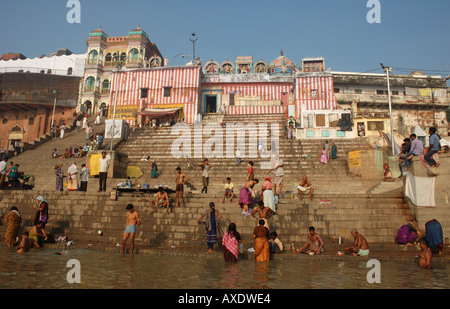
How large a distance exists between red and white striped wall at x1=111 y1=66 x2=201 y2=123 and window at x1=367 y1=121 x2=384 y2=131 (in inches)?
560

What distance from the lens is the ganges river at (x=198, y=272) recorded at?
193 inches

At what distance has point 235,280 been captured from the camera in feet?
17.3

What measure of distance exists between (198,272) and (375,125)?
66.9ft

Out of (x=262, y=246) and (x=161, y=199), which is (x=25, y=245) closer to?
(x=161, y=199)

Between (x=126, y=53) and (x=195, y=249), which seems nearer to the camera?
(x=195, y=249)

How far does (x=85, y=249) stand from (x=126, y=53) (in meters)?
34.8

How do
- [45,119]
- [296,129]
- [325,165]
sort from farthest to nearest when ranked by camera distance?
[45,119] → [296,129] → [325,165]

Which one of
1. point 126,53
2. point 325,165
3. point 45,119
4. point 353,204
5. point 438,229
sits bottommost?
point 438,229

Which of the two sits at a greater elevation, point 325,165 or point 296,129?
point 296,129

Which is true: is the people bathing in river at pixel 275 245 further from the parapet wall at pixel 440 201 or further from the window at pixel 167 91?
the window at pixel 167 91

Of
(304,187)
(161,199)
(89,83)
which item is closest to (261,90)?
(89,83)
